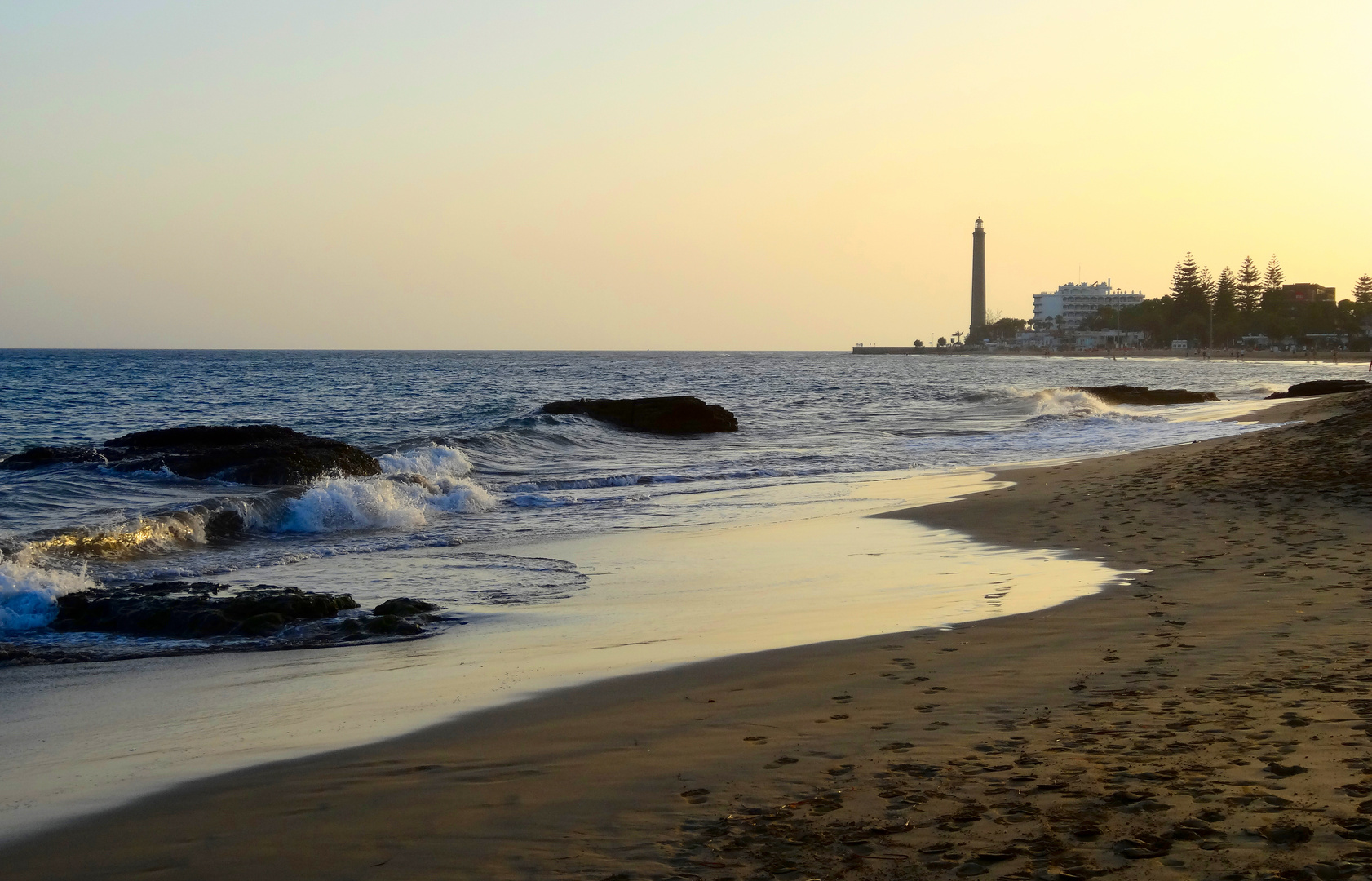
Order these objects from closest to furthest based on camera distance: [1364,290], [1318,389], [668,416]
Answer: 1. [668,416]
2. [1318,389]
3. [1364,290]

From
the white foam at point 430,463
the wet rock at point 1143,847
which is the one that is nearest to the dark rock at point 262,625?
the wet rock at point 1143,847

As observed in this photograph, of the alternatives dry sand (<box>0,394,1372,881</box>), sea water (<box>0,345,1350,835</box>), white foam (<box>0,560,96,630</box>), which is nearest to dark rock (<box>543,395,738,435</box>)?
sea water (<box>0,345,1350,835</box>)

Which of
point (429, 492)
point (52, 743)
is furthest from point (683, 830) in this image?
point (429, 492)

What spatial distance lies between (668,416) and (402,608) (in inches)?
973

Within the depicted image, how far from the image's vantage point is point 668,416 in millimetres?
33094

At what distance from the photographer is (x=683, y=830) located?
12.6 ft

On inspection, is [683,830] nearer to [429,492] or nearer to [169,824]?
[169,824]

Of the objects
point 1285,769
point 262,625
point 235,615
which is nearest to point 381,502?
point 235,615

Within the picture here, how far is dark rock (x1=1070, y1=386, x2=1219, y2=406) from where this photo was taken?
4700 centimetres

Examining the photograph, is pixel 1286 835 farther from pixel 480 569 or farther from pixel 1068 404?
pixel 1068 404

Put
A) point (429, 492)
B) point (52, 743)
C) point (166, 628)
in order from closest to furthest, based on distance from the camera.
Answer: point (52, 743)
point (166, 628)
point (429, 492)

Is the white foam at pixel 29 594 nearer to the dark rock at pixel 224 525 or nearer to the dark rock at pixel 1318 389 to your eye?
the dark rock at pixel 224 525

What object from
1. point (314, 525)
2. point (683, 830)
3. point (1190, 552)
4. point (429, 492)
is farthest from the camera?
point (429, 492)

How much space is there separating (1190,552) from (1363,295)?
16450cm
